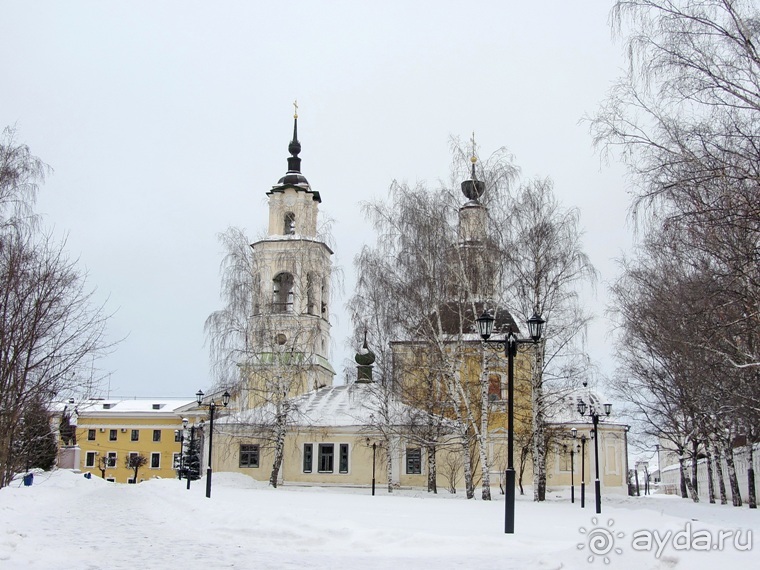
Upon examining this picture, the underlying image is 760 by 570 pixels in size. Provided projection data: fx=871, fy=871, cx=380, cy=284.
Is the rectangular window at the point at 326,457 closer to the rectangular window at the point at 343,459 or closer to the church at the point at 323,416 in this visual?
the church at the point at 323,416

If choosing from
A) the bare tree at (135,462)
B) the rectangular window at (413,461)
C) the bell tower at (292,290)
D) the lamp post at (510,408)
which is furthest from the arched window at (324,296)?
the lamp post at (510,408)

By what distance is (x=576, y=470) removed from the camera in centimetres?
4569

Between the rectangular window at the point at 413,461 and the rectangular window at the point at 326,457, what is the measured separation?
3.52 m

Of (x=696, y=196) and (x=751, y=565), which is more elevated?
(x=696, y=196)

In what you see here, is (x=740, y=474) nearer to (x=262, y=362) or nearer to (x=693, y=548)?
(x=262, y=362)

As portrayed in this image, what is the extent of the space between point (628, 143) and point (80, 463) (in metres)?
71.4

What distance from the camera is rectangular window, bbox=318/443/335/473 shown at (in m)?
40.8

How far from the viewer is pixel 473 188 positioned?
100 ft

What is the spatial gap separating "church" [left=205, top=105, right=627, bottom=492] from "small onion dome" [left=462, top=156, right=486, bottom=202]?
4.74 meters

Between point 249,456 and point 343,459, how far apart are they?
4.68 metres

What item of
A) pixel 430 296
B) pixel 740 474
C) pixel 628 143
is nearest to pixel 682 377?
pixel 430 296

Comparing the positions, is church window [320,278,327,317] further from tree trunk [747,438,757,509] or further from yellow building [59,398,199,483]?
yellow building [59,398,199,483]

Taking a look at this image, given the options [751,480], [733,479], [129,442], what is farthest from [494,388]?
[129,442]

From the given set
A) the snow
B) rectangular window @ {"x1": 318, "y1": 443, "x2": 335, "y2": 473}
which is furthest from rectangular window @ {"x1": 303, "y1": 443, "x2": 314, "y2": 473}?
the snow
